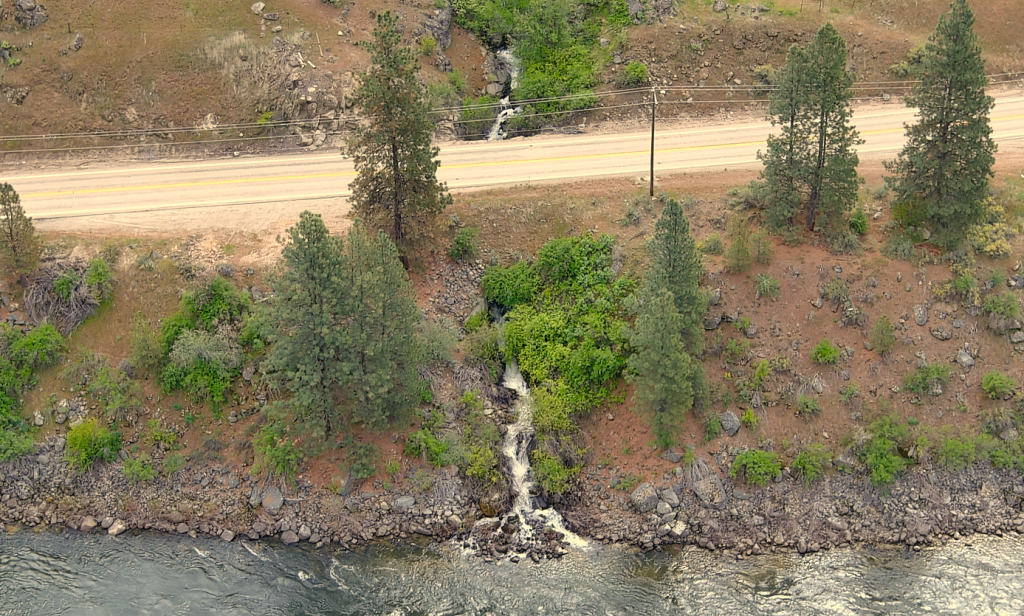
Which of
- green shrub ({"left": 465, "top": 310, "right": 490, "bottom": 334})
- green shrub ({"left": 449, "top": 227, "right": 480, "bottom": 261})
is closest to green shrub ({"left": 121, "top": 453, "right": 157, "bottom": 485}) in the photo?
green shrub ({"left": 465, "top": 310, "right": 490, "bottom": 334})

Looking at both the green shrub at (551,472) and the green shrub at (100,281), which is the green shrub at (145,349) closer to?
the green shrub at (100,281)

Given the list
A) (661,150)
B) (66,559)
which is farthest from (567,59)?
(66,559)

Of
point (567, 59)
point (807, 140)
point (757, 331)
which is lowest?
point (757, 331)

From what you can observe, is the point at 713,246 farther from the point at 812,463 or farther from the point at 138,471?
the point at 138,471

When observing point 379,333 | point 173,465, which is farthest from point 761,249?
point 173,465

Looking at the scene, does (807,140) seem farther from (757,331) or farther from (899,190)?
(757,331)

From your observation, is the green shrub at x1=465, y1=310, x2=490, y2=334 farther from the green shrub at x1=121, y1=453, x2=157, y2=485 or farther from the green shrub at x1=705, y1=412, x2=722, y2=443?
the green shrub at x1=121, y1=453, x2=157, y2=485

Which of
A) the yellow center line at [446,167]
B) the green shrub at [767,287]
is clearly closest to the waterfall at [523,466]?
the green shrub at [767,287]
